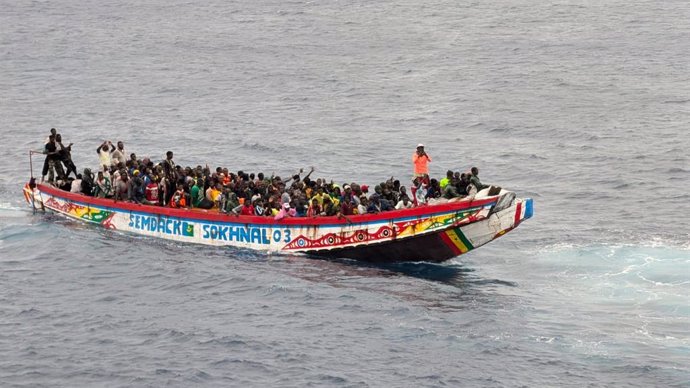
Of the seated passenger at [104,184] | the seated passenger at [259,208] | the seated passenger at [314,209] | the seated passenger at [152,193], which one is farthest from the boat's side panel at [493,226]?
the seated passenger at [104,184]

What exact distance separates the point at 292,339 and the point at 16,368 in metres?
7.21

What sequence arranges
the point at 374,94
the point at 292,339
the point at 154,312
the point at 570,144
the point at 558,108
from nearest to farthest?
the point at 292,339 → the point at 154,312 → the point at 570,144 → the point at 558,108 → the point at 374,94

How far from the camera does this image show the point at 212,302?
3738 centimetres

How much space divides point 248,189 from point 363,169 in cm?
1459

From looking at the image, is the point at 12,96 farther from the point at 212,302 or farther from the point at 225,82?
the point at 212,302

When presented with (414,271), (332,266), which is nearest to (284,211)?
(332,266)

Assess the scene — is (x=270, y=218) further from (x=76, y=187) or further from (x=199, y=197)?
(x=76, y=187)

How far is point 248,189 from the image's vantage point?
4206 centimetres

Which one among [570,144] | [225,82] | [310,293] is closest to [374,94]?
[225,82]

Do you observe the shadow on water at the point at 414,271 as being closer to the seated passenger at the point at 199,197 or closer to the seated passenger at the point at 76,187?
the seated passenger at the point at 199,197

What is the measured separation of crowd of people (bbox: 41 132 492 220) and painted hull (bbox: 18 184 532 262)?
1.38ft

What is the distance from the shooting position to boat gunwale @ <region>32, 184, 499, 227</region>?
37.9 m

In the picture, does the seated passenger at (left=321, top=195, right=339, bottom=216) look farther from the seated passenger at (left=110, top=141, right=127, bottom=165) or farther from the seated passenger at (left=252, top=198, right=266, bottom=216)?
the seated passenger at (left=110, top=141, right=127, bottom=165)

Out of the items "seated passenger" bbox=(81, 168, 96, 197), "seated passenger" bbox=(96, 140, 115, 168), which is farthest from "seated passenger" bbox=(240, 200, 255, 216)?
"seated passenger" bbox=(96, 140, 115, 168)
